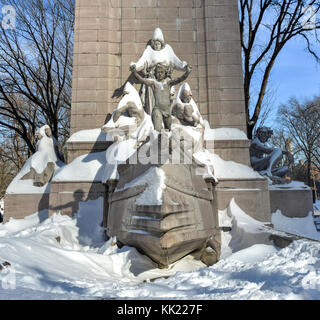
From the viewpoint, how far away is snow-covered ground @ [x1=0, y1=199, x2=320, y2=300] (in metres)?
2.96

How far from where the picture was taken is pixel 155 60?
885 centimetres

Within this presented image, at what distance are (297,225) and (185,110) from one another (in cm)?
470

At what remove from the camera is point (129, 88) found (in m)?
8.31

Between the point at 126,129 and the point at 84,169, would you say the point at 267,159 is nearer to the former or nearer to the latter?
the point at 126,129

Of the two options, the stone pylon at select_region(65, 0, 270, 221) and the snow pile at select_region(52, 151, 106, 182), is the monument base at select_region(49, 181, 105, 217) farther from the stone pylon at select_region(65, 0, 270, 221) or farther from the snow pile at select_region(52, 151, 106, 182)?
the stone pylon at select_region(65, 0, 270, 221)

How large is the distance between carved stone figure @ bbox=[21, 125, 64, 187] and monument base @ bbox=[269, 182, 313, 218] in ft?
21.5

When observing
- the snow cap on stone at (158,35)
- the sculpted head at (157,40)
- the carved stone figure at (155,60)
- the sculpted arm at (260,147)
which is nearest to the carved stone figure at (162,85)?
the carved stone figure at (155,60)

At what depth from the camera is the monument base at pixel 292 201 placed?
30.2 feet

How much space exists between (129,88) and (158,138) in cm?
394

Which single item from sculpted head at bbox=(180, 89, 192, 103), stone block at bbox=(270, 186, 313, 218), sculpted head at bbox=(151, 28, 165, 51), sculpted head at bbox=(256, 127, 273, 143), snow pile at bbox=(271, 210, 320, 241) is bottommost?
snow pile at bbox=(271, 210, 320, 241)

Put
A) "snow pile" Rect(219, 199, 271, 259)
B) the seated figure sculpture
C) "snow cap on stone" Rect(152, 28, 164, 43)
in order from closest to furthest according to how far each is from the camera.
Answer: "snow pile" Rect(219, 199, 271, 259) → "snow cap on stone" Rect(152, 28, 164, 43) → the seated figure sculpture

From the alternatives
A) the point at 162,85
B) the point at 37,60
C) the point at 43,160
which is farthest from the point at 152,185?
the point at 37,60

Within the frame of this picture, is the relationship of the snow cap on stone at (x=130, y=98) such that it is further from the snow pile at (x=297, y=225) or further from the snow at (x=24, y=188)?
the snow pile at (x=297, y=225)

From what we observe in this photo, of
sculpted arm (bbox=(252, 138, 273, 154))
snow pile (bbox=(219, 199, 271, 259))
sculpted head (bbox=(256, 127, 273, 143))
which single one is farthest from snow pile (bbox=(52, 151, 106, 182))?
sculpted head (bbox=(256, 127, 273, 143))
